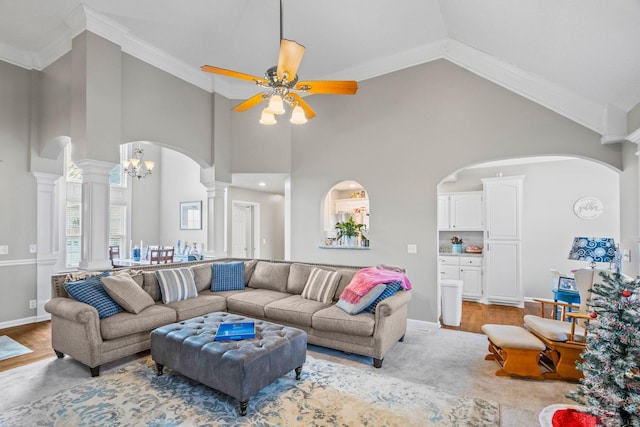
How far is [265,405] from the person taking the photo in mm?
2459

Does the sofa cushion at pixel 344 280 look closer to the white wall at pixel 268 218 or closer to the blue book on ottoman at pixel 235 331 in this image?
the blue book on ottoman at pixel 235 331

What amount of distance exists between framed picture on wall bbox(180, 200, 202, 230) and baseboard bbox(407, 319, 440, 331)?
19.1ft

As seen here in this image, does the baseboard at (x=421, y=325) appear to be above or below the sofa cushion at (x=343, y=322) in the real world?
below

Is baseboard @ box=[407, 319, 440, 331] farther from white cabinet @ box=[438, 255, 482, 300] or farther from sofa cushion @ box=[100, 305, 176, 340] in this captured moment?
sofa cushion @ box=[100, 305, 176, 340]

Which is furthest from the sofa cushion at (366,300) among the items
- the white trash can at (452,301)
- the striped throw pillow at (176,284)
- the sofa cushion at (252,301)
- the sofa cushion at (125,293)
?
the sofa cushion at (125,293)

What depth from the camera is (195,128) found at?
538cm

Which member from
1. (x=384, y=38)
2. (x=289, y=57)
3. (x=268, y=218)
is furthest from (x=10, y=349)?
(x=384, y=38)

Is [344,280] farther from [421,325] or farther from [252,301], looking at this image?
[421,325]

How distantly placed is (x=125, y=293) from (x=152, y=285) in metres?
0.59

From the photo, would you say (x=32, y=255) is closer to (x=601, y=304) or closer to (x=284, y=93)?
(x=284, y=93)

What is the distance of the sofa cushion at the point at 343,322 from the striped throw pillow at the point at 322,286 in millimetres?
377

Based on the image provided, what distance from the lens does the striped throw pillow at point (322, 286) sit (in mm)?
3895

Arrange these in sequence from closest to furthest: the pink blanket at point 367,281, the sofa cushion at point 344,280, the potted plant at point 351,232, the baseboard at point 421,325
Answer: the pink blanket at point 367,281 < the sofa cushion at point 344,280 < the baseboard at point 421,325 < the potted plant at point 351,232

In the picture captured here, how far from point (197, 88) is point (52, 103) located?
1999 mm
